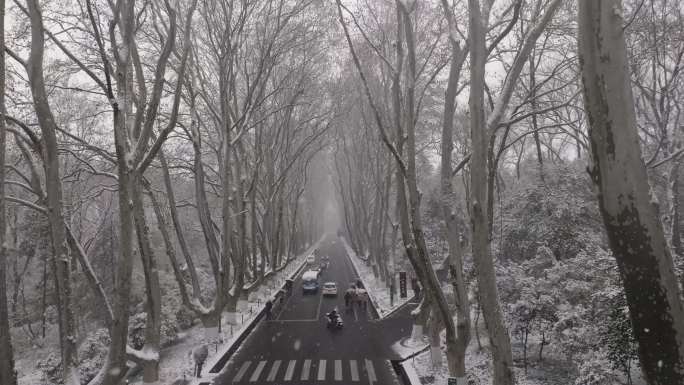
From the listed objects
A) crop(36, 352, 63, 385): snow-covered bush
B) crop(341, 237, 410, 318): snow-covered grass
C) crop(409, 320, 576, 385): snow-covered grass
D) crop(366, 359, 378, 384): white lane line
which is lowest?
crop(36, 352, 63, 385): snow-covered bush

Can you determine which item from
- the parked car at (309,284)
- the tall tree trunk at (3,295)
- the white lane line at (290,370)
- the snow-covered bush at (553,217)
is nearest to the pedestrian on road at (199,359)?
the white lane line at (290,370)

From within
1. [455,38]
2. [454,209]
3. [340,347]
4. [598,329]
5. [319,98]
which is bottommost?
[340,347]

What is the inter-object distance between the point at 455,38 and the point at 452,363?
24.3ft

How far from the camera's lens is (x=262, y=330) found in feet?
67.2

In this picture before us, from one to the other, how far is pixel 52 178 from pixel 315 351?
452 inches

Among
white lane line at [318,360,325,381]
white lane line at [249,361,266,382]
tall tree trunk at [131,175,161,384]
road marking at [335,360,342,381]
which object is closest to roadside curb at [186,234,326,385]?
white lane line at [249,361,266,382]

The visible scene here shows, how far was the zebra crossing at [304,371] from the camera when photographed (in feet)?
44.6

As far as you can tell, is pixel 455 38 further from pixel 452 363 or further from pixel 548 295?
pixel 548 295

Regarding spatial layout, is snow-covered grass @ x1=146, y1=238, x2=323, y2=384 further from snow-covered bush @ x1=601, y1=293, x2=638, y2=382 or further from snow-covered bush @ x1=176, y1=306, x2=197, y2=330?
snow-covered bush @ x1=601, y1=293, x2=638, y2=382

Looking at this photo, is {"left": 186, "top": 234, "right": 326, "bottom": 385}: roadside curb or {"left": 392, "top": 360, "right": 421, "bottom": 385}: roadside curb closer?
{"left": 392, "top": 360, "right": 421, "bottom": 385}: roadside curb

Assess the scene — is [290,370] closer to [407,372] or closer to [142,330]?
[407,372]

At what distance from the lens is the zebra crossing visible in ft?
44.6

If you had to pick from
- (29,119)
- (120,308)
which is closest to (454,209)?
(120,308)

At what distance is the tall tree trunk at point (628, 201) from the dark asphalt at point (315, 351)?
429 inches
